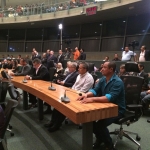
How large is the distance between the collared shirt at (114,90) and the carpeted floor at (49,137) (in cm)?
69

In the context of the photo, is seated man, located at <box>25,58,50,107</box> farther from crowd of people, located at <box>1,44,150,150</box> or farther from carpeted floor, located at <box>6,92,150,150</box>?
carpeted floor, located at <box>6,92,150,150</box>

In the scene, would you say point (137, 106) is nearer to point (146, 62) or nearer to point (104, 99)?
point (104, 99)

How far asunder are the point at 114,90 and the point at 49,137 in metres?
1.37

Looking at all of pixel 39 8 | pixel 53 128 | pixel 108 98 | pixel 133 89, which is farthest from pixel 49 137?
pixel 39 8

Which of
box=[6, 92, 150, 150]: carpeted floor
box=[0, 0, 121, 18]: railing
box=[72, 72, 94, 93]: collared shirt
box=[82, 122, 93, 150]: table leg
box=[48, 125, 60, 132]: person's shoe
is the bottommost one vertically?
box=[6, 92, 150, 150]: carpeted floor

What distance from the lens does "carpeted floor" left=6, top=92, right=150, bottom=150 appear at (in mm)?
2629

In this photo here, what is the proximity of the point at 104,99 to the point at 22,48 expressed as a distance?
14.1 metres

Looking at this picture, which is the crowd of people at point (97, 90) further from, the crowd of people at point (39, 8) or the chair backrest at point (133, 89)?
the crowd of people at point (39, 8)

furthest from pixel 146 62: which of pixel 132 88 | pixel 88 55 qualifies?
pixel 88 55

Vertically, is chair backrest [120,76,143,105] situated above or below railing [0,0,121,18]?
below

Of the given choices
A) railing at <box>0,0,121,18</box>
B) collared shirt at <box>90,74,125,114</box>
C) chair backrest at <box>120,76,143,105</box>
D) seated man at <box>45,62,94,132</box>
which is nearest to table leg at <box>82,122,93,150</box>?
collared shirt at <box>90,74,125,114</box>

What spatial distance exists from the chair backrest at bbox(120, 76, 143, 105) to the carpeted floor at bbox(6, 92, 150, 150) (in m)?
0.61

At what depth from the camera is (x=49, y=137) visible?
9.64 feet

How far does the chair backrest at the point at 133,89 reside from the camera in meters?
2.67
